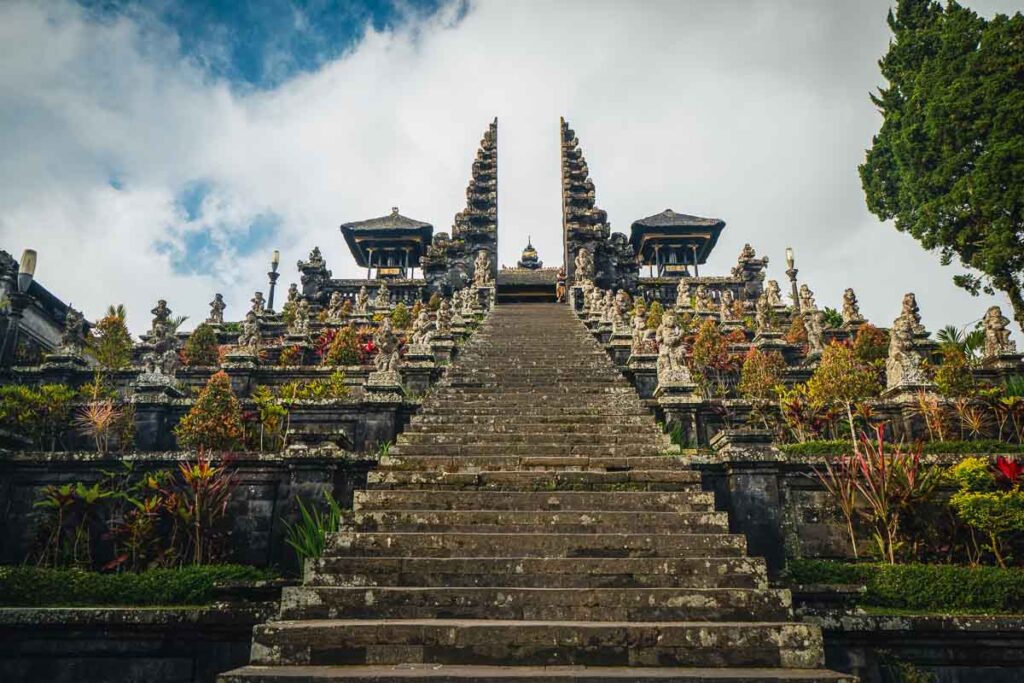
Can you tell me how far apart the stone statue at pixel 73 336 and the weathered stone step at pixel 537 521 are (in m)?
11.3

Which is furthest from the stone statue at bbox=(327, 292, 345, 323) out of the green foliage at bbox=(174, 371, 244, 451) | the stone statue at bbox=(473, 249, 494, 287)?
the green foliage at bbox=(174, 371, 244, 451)

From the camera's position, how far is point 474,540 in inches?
235

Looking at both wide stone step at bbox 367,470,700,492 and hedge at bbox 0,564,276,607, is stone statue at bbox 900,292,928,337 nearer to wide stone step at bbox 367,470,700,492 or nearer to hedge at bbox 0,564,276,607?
wide stone step at bbox 367,470,700,492

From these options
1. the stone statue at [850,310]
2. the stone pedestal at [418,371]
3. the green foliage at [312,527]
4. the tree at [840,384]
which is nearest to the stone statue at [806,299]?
the stone statue at [850,310]

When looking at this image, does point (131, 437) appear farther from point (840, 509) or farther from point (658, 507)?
point (840, 509)

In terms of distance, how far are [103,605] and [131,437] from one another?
16.4 feet

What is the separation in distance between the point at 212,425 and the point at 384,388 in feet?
8.47

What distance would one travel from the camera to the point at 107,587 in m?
6.31

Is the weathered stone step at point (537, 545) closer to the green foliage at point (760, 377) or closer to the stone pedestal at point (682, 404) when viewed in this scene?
the stone pedestal at point (682, 404)

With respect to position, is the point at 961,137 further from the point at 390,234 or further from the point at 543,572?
the point at 390,234

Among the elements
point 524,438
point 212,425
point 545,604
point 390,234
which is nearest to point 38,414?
point 212,425

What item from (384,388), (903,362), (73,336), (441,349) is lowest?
(384,388)

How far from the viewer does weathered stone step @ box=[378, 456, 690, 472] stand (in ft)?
24.1

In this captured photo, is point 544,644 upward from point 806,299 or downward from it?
downward
